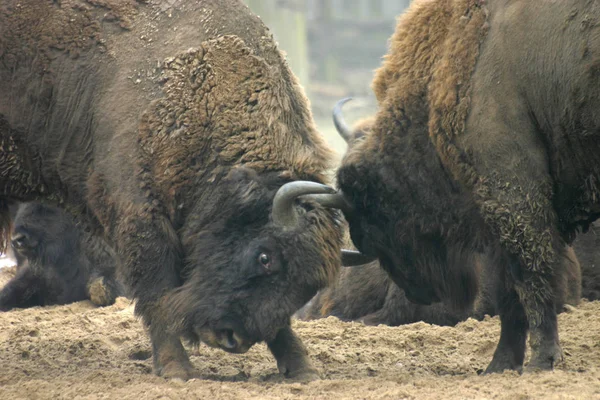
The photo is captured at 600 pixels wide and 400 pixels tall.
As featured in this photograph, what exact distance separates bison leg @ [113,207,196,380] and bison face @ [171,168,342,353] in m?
0.09

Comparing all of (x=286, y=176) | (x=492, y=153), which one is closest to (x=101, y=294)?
(x=286, y=176)

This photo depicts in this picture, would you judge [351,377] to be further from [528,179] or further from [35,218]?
[35,218]

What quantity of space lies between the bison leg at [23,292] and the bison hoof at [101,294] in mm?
526

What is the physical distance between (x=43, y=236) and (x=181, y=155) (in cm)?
317

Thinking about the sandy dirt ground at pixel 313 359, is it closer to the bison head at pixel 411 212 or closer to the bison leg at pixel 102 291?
the bison leg at pixel 102 291

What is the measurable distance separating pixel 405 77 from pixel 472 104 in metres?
0.55

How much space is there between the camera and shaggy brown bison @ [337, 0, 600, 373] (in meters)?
4.46

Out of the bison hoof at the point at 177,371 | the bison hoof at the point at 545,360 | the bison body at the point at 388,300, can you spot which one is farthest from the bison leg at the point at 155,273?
the bison hoof at the point at 545,360

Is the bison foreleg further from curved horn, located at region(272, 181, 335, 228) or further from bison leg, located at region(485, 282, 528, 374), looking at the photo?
curved horn, located at region(272, 181, 335, 228)

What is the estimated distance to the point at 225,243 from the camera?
16.0 feet

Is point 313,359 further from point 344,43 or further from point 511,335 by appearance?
point 344,43

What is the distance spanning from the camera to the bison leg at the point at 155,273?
16.0 ft

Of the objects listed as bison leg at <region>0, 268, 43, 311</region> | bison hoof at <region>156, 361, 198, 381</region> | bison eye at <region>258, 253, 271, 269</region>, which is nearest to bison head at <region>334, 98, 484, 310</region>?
bison eye at <region>258, 253, 271, 269</region>

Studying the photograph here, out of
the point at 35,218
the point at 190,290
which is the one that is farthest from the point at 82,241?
the point at 190,290
